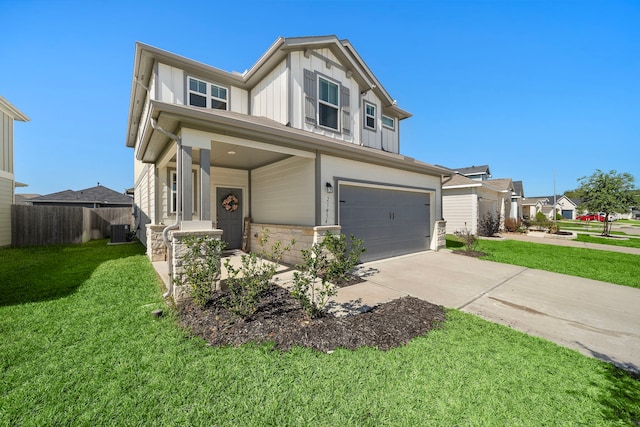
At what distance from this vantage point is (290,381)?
2328 mm

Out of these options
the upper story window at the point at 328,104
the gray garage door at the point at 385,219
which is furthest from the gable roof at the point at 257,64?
the gray garage door at the point at 385,219

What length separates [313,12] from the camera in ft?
29.0

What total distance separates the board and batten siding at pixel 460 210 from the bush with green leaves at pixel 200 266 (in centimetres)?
1354

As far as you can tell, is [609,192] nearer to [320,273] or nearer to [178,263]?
[320,273]

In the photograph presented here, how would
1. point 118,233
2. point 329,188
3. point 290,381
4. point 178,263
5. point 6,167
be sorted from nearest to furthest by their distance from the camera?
point 290,381 < point 178,263 < point 329,188 < point 6,167 < point 118,233

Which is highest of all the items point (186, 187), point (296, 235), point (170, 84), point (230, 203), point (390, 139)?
point (170, 84)

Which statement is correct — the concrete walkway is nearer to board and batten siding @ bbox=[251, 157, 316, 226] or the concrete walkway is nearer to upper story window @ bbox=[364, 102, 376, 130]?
board and batten siding @ bbox=[251, 157, 316, 226]

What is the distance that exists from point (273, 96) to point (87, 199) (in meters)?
21.3

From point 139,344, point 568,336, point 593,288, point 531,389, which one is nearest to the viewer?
point 531,389

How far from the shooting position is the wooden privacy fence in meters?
9.93

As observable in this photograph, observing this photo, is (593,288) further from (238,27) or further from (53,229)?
(53,229)

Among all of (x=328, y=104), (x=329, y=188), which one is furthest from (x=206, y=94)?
(x=329, y=188)

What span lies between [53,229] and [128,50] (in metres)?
8.52

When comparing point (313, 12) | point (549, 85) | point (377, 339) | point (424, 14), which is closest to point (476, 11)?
point (424, 14)
